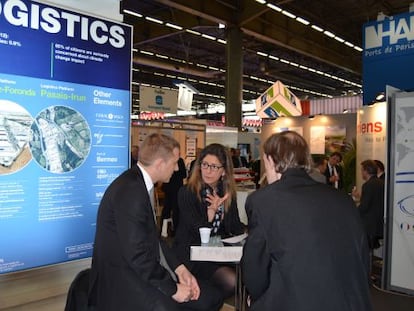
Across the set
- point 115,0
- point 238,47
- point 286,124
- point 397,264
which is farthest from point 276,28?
point 115,0

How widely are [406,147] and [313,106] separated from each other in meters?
17.8

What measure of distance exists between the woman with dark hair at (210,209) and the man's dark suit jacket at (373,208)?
2243 mm

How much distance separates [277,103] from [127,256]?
310 inches

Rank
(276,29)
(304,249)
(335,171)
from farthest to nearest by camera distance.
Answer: (276,29) < (335,171) < (304,249)

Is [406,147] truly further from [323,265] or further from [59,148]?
[59,148]

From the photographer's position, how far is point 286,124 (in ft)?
35.7

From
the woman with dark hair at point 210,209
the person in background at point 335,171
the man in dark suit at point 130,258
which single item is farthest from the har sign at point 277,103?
the man in dark suit at point 130,258

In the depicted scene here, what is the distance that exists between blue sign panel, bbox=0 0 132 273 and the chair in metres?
0.43

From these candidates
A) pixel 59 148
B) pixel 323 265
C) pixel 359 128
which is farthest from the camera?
pixel 359 128

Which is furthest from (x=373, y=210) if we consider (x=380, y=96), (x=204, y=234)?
(x=204, y=234)

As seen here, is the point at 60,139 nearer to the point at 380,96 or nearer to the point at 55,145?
the point at 55,145

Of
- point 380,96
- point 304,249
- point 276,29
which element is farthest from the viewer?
point 276,29

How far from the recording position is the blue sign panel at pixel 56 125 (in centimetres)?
208

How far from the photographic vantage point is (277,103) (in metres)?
9.28
